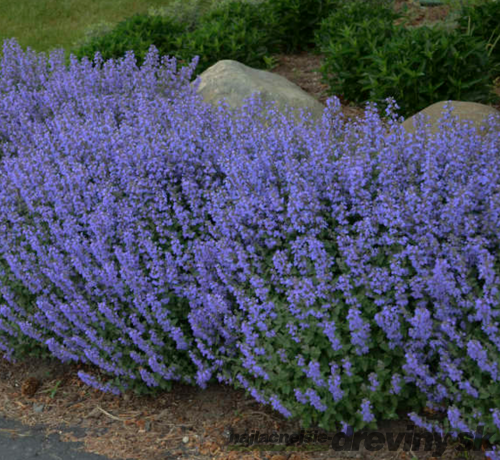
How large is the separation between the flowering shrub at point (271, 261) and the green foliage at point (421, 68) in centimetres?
158

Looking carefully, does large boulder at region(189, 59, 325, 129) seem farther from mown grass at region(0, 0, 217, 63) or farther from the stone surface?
mown grass at region(0, 0, 217, 63)

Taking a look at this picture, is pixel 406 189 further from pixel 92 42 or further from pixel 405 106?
pixel 92 42

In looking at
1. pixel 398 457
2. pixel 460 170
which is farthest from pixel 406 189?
pixel 398 457

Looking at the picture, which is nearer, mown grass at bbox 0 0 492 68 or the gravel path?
the gravel path

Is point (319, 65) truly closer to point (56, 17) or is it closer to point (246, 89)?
point (246, 89)

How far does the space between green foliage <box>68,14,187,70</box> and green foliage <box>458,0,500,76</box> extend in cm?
294

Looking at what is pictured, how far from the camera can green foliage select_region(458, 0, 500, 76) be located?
20.7 ft

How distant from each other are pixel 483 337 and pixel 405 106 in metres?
3.17

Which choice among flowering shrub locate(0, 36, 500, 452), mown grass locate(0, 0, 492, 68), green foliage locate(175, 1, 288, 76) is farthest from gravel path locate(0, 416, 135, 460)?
mown grass locate(0, 0, 492, 68)

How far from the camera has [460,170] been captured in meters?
3.22

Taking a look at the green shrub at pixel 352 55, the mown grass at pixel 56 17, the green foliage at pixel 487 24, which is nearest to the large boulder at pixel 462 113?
the green shrub at pixel 352 55

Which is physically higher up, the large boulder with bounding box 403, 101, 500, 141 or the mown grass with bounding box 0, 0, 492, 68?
the mown grass with bounding box 0, 0, 492, 68

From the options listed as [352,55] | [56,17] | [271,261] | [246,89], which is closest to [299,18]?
[352,55]

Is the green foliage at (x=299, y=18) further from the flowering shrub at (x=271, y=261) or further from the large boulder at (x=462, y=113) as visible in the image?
the flowering shrub at (x=271, y=261)
